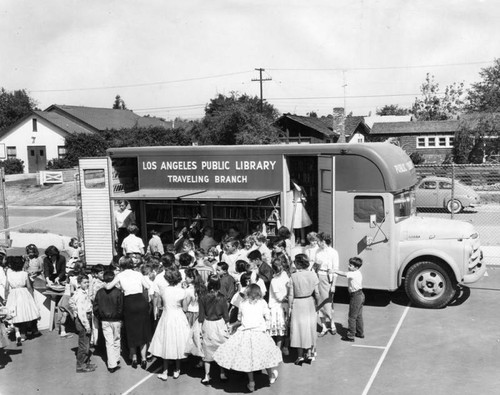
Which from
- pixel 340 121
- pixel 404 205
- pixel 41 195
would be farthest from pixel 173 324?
pixel 340 121

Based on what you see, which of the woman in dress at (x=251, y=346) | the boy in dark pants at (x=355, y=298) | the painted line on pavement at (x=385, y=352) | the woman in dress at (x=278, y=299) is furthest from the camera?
the boy in dark pants at (x=355, y=298)

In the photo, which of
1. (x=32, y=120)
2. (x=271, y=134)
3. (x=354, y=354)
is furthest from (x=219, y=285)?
(x=32, y=120)

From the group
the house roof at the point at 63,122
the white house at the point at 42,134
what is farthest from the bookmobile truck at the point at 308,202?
the house roof at the point at 63,122

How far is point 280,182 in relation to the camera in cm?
1264

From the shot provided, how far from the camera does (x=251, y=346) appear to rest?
7707mm

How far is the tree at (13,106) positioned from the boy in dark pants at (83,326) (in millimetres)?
74242

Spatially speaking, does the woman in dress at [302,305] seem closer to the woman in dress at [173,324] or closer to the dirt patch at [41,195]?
the woman in dress at [173,324]

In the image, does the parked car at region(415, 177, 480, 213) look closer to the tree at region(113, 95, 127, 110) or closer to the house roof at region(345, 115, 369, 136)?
the house roof at region(345, 115, 369, 136)

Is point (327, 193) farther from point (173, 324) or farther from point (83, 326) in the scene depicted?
point (83, 326)

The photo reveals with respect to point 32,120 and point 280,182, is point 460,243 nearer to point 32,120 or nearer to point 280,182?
point 280,182

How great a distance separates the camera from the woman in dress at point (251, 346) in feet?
25.1

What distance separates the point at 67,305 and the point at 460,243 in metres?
7.76

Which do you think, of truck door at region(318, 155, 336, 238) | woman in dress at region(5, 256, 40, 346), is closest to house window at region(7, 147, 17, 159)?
woman in dress at region(5, 256, 40, 346)

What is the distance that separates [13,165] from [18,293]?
1832 inches
